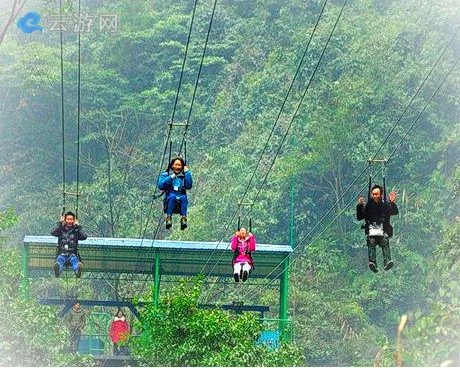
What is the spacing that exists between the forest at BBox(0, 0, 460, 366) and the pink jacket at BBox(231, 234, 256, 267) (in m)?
26.2

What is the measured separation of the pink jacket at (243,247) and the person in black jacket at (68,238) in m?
2.62

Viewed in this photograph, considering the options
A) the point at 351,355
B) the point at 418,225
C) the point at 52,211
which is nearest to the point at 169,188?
the point at 351,355

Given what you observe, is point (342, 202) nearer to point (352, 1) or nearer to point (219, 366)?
point (352, 1)

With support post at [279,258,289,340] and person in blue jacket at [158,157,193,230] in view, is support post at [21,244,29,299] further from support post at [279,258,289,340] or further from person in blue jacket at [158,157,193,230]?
person in blue jacket at [158,157,193,230]

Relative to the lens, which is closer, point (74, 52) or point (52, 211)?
point (52, 211)

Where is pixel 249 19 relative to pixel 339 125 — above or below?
above

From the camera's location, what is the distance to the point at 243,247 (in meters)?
27.5

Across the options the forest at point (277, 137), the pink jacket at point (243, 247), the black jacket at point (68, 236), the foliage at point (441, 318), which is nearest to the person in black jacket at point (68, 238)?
the black jacket at point (68, 236)

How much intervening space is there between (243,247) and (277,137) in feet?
140

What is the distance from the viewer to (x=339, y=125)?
69.7m

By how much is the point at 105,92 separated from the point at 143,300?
42.4 m

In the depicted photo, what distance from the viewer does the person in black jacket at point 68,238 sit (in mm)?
26516

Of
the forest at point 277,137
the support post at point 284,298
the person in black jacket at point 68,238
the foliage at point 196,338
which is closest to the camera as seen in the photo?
the person in black jacket at point 68,238

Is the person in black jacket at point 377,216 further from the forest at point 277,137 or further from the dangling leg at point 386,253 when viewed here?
the forest at point 277,137
